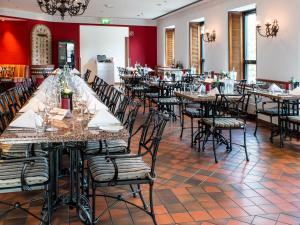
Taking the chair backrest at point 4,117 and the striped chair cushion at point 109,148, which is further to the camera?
the chair backrest at point 4,117

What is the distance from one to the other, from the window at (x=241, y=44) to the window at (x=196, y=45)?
2918 mm

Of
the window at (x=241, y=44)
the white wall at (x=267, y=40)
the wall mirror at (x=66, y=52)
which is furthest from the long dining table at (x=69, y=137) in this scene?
the wall mirror at (x=66, y=52)

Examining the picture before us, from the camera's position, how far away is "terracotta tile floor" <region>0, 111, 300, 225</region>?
3002 millimetres

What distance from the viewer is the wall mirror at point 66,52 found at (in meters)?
15.7

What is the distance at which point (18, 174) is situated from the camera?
2609 mm

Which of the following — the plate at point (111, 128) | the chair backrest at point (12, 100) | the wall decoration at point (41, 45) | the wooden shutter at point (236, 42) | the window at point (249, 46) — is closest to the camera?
the plate at point (111, 128)

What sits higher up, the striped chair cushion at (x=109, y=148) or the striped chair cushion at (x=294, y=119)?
the striped chair cushion at (x=294, y=119)

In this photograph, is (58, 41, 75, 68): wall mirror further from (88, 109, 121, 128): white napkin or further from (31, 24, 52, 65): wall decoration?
(88, 109, 121, 128): white napkin

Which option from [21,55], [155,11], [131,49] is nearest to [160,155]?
[155,11]

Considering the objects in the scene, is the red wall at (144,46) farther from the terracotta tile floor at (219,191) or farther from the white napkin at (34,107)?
the white napkin at (34,107)

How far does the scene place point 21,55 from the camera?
14.3 metres

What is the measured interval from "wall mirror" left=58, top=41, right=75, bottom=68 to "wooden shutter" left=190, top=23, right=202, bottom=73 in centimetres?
541

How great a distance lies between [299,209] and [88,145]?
1885 millimetres

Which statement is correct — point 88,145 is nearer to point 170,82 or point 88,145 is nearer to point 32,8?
point 170,82
